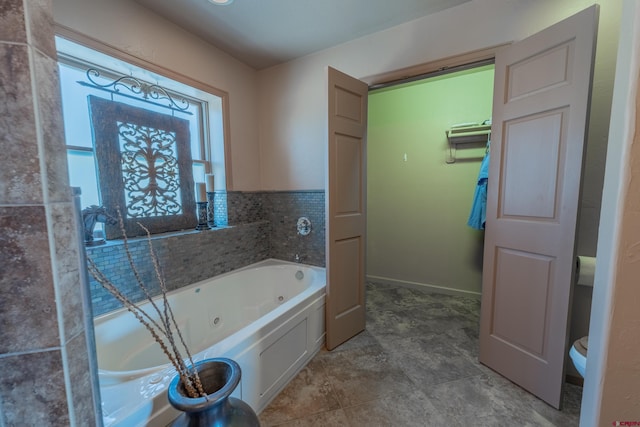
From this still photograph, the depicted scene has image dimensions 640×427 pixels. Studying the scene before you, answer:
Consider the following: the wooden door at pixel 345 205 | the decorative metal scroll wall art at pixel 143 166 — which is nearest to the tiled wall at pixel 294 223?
the wooden door at pixel 345 205

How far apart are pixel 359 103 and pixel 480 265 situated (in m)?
2.19

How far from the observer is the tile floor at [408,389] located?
1.36m

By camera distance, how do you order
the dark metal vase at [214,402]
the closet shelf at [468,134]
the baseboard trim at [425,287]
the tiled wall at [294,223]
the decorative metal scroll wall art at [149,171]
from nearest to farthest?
the dark metal vase at [214,402], the decorative metal scroll wall art at [149,171], the tiled wall at [294,223], the closet shelf at [468,134], the baseboard trim at [425,287]

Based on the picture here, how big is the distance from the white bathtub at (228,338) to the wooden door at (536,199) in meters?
1.24

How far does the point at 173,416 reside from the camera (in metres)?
1.00

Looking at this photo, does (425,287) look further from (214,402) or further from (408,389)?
(214,402)

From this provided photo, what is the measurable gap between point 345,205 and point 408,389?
4.18 ft

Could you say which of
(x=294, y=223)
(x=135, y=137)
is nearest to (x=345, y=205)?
(x=294, y=223)

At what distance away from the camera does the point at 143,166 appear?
72.3 inches

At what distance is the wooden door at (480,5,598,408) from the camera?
128cm

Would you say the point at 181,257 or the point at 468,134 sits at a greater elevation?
the point at 468,134

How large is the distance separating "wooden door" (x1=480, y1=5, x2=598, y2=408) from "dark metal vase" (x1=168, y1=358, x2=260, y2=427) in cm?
160

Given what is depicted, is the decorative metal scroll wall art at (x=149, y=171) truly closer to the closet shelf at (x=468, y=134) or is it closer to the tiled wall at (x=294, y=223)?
the tiled wall at (x=294, y=223)

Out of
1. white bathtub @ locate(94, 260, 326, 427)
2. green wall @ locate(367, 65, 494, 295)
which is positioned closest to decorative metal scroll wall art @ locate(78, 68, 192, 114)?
white bathtub @ locate(94, 260, 326, 427)
